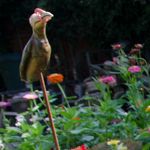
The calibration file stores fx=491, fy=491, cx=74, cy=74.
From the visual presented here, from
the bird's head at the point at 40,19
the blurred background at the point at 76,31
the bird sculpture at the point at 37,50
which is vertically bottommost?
the blurred background at the point at 76,31

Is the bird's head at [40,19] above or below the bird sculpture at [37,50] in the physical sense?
above

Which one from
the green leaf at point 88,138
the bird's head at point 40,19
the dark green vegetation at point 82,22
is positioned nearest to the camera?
the bird's head at point 40,19

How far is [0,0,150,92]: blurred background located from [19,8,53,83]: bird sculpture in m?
5.39

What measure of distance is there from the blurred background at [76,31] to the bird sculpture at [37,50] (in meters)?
5.39

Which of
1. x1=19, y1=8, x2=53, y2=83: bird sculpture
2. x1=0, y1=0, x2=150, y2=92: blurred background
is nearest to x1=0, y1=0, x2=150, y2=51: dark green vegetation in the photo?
x1=0, y1=0, x2=150, y2=92: blurred background

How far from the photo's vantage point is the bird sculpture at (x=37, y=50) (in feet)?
4.89

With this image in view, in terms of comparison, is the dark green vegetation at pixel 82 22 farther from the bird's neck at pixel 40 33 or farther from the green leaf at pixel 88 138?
the bird's neck at pixel 40 33

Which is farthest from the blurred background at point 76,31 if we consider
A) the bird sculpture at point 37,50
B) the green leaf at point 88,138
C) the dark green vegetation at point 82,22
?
the bird sculpture at point 37,50

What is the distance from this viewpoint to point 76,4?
7.93 m

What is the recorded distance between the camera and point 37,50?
154 cm

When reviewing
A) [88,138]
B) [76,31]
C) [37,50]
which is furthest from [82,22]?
[37,50]

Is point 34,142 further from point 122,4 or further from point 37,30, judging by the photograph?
point 122,4

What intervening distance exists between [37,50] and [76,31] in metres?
6.75

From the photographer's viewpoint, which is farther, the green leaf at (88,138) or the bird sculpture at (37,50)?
the green leaf at (88,138)
